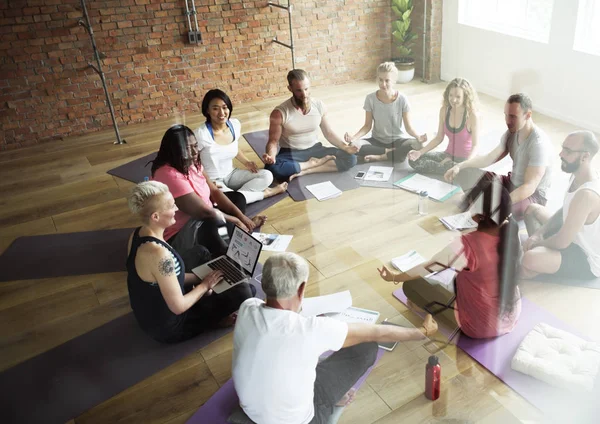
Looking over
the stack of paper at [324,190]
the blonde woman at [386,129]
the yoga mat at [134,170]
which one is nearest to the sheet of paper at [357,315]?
the stack of paper at [324,190]

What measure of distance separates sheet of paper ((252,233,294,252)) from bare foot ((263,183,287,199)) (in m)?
0.52

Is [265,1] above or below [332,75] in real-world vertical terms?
above

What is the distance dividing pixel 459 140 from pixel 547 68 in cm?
175

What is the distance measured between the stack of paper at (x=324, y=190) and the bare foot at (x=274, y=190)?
176 mm

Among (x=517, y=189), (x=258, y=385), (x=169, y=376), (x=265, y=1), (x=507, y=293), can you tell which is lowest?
(x=169, y=376)

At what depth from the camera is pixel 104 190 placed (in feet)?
14.0

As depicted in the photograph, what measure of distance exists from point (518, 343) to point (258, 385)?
4.06ft

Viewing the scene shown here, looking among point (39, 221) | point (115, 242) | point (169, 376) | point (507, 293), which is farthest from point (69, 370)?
point (507, 293)

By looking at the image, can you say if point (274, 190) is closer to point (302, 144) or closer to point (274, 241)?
point (302, 144)

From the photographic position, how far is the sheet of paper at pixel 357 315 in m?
2.62

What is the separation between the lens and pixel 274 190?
3895 mm

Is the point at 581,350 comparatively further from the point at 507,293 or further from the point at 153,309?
the point at 153,309

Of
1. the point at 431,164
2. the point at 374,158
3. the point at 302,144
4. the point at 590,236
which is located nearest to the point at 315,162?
the point at 302,144

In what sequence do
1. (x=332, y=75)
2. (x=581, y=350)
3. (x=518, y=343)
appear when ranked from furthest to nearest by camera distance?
(x=332, y=75) < (x=518, y=343) < (x=581, y=350)
